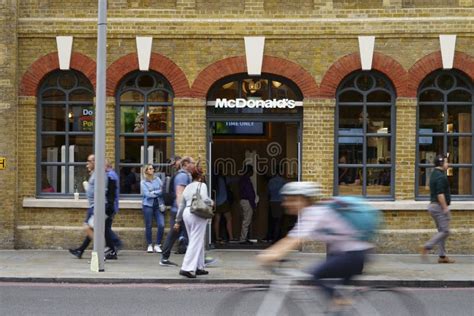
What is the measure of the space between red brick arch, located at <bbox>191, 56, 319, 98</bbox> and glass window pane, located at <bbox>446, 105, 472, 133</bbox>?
9.41 feet

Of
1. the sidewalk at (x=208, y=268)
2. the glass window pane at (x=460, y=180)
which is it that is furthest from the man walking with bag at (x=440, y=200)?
the glass window pane at (x=460, y=180)

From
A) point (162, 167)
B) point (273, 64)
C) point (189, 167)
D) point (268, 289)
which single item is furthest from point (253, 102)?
point (268, 289)

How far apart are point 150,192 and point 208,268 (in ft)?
8.11

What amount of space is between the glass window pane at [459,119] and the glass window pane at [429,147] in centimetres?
32

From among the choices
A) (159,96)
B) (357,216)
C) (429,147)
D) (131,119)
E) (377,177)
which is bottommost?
(357,216)

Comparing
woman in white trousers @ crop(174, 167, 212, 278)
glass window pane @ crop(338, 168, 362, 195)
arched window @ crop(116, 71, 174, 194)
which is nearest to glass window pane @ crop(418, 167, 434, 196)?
glass window pane @ crop(338, 168, 362, 195)

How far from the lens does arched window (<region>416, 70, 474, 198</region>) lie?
16031 mm

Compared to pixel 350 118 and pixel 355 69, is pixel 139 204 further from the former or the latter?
pixel 355 69

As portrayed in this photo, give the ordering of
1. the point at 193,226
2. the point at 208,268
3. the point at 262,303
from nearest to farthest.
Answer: the point at 262,303 < the point at 193,226 < the point at 208,268

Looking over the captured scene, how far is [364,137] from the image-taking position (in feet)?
52.6

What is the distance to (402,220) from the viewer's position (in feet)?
51.6

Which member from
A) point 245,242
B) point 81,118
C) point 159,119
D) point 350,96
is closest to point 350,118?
point 350,96

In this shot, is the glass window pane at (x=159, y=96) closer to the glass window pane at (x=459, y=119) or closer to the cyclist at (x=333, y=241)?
the glass window pane at (x=459, y=119)

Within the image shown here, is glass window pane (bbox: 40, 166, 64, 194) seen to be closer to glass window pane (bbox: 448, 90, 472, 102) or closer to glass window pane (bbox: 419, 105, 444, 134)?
glass window pane (bbox: 419, 105, 444, 134)
